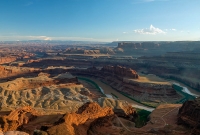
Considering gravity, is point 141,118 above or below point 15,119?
below

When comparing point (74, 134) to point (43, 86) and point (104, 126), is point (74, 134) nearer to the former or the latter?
point (104, 126)

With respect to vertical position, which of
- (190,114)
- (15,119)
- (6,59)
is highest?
(15,119)

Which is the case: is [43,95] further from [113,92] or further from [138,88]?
[138,88]

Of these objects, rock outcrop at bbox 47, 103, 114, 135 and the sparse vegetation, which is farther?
the sparse vegetation

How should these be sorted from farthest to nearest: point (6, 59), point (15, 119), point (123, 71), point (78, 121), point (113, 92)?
point (6, 59)
point (123, 71)
point (113, 92)
point (15, 119)
point (78, 121)

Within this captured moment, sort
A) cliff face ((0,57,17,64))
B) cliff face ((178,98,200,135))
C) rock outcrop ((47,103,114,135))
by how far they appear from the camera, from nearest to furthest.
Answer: rock outcrop ((47,103,114,135))
cliff face ((178,98,200,135))
cliff face ((0,57,17,64))

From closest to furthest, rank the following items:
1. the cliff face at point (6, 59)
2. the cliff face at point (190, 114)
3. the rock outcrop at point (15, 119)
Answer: the rock outcrop at point (15, 119)
the cliff face at point (190, 114)
the cliff face at point (6, 59)

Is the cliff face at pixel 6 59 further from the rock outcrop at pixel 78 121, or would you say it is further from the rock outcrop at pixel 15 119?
the rock outcrop at pixel 78 121

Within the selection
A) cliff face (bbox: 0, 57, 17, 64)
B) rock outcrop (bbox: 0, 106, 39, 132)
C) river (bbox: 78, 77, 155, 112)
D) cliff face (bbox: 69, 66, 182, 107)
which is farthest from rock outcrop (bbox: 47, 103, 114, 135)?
cliff face (bbox: 0, 57, 17, 64)

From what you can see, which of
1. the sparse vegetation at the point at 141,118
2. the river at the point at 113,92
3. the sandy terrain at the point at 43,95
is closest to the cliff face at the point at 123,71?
the river at the point at 113,92

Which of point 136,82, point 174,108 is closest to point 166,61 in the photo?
point 136,82

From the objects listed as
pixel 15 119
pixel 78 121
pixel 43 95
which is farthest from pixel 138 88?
pixel 15 119

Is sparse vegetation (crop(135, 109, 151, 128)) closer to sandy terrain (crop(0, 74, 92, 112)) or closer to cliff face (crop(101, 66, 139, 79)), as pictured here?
sandy terrain (crop(0, 74, 92, 112))
